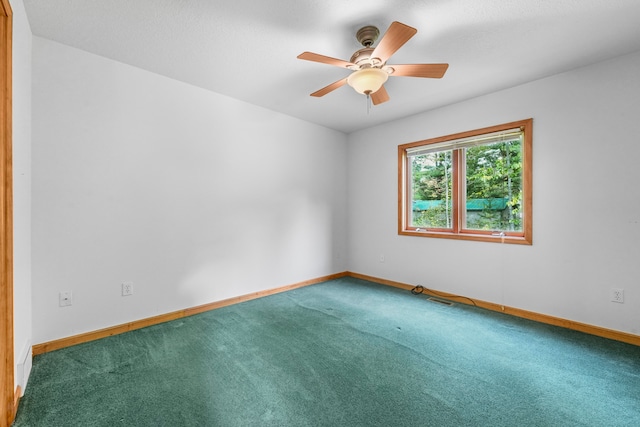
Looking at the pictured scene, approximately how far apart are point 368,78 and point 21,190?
2.41 metres

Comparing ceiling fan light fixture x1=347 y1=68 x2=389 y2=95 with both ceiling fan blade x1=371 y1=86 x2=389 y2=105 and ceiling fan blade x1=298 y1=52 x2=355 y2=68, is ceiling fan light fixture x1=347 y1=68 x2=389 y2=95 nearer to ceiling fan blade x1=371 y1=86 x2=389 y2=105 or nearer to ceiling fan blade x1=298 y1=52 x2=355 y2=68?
ceiling fan blade x1=298 y1=52 x2=355 y2=68

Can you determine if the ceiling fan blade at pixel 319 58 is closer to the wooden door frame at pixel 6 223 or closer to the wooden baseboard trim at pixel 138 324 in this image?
the wooden door frame at pixel 6 223

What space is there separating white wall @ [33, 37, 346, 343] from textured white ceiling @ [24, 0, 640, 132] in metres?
0.32

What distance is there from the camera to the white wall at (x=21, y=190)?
1.61 meters

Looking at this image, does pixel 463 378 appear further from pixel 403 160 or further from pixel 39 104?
pixel 39 104

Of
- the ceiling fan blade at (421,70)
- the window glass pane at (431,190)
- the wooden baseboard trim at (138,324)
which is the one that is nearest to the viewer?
the ceiling fan blade at (421,70)

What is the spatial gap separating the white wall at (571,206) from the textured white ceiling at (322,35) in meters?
0.25

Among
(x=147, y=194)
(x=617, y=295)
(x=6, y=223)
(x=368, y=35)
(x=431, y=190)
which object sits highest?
(x=368, y=35)

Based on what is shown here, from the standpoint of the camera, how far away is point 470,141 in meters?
3.28

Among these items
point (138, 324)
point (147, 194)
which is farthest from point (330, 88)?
point (138, 324)

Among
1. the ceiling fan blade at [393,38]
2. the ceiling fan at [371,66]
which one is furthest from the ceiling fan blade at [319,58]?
the ceiling fan blade at [393,38]

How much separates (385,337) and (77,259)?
8.59 feet

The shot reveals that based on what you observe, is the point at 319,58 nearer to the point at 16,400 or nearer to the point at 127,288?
the point at 127,288

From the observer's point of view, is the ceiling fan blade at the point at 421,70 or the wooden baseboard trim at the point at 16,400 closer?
the wooden baseboard trim at the point at 16,400
